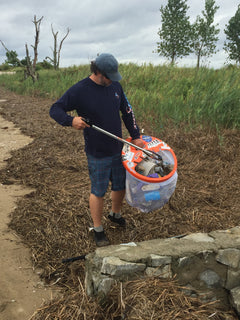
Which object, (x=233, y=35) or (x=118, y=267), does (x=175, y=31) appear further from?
(x=118, y=267)

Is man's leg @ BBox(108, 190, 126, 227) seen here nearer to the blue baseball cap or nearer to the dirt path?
the dirt path

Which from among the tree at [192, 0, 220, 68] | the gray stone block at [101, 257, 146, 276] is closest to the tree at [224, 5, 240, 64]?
the tree at [192, 0, 220, 68]

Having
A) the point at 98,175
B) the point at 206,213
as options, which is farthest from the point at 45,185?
the point at 206,213

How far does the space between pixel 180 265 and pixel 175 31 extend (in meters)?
30.4

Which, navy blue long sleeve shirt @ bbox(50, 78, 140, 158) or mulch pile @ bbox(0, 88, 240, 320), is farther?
navy blue long sleeve shirt @ bbox(50, 78, 140, 158)

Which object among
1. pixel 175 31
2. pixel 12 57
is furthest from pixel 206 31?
pixel 12 57

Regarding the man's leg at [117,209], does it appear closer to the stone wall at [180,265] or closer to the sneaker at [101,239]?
the sneaker at [101,239]

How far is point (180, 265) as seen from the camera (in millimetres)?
1973

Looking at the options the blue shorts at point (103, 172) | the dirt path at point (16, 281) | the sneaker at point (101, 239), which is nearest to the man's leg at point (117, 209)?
the blue shorts at point (103, 172)

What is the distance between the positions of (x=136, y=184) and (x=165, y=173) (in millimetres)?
308

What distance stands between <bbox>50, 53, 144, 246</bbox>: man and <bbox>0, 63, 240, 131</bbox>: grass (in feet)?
10.3

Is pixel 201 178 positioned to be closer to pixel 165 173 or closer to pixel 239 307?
pixel 165 173

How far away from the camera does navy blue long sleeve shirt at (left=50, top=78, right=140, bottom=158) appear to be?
2387 millimetres

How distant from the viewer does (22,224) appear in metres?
3.11
